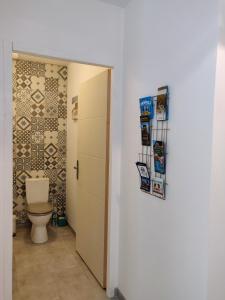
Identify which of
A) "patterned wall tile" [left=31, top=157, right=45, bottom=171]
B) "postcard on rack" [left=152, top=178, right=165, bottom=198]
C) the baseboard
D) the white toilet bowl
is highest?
"postcard on rack" [left=152, top=178, right=165, bottom=198]

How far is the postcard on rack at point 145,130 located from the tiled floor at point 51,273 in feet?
4.88

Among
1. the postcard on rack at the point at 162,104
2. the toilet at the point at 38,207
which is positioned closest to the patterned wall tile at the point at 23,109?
the toilet at the point at 38,207

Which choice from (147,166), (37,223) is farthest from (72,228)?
(147,166)

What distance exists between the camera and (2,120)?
180 centimetres

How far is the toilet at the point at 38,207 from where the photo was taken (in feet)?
10.5

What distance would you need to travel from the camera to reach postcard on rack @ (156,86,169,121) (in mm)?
1618

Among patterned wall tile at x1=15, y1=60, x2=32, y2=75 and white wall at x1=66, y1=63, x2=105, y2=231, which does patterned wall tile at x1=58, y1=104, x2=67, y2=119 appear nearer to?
white wall at x1=66, y1=63, x2=105, y2=231

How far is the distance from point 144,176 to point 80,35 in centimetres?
126

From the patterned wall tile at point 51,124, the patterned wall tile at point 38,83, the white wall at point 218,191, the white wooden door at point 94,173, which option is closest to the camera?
the white wall at point 218,191

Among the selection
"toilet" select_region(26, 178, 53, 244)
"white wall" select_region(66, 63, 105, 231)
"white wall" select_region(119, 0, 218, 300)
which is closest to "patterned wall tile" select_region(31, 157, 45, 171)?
"toilet" select_region(26, 178, 53, 244)

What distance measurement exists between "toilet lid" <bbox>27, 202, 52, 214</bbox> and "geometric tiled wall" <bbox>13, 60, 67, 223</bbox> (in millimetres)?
408

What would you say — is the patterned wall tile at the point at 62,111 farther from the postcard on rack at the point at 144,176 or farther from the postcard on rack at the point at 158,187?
the postcard on rack at the point at 158,187

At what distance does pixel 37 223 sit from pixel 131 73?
2.27 m

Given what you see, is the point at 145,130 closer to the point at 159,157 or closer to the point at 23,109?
the point at 159,157
